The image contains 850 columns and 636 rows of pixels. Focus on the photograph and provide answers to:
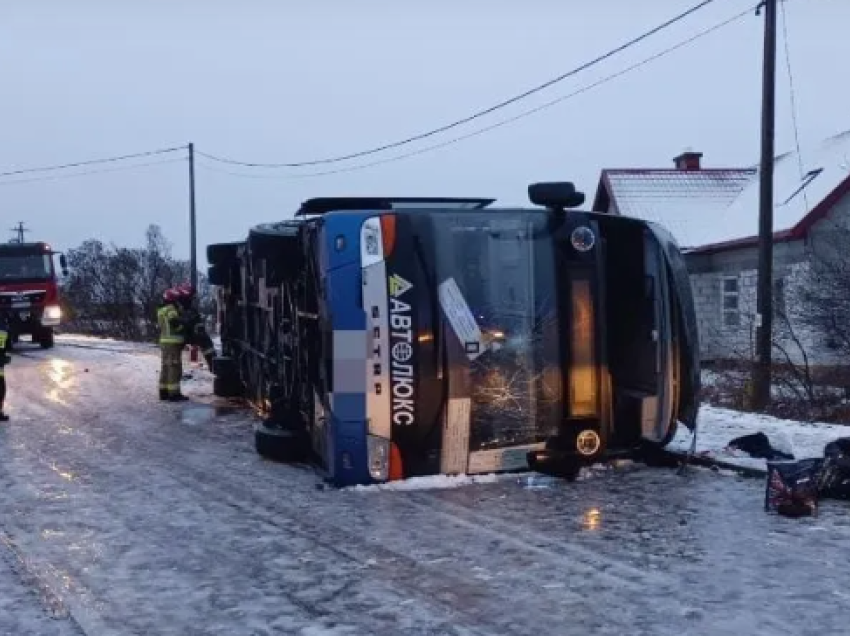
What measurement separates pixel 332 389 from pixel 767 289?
24.0ft

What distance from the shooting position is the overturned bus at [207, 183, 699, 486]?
24.8 feet

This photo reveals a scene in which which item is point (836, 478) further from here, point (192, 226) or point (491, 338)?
point (192, 226)

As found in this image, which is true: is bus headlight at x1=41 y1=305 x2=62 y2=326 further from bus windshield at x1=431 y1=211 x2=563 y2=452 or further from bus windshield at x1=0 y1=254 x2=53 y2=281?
bus windshield at x1=431 y1=211 x2=563 y2=452

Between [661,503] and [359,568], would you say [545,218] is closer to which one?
[661,503]

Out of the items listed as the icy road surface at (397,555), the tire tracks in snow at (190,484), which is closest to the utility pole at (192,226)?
the tire tracks in snow at (190,484)

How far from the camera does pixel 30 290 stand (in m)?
27.1

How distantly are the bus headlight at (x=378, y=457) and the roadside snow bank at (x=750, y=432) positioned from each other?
2.89 m

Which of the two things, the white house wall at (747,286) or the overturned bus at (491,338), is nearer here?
the overturned bus at (491,338)

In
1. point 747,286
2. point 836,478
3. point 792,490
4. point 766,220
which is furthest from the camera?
point 747,286

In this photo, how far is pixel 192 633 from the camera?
4.68 meters

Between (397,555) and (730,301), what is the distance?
20325mm

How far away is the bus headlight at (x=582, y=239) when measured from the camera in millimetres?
7941

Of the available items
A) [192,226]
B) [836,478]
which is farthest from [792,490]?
[192,226]

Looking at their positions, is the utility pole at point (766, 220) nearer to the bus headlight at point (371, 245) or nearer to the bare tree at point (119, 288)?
the bus headlight at point (371, 245)
